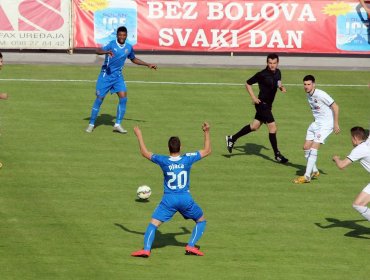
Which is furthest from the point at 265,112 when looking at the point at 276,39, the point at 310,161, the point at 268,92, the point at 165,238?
the point at 276,39

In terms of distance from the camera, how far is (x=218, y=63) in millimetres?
36844

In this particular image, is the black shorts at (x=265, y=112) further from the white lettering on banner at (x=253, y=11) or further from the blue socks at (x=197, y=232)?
the white lettering on banner at (x=253, y=11)

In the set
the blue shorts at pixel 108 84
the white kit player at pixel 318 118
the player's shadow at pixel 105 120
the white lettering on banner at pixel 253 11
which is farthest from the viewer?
the white lettering on banner at pixel 253 11

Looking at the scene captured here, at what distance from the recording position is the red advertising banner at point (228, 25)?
119 ft

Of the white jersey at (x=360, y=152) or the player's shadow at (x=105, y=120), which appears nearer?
the white jersey at (x=360, y=152)

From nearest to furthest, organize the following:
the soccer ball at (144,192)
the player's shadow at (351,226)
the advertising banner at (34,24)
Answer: the player's shadow at (351,226) < the soccer ball at (144,192) < the advertising banner at (34,24)

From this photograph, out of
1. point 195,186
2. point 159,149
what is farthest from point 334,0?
point 195,186

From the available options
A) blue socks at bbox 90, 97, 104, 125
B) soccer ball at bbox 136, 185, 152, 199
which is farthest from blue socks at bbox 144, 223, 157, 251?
blue socks at bbox 90, 97, 104, 125

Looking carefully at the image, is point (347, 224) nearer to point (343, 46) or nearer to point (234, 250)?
point (234, 250)

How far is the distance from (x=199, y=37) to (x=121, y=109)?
35.1 feet

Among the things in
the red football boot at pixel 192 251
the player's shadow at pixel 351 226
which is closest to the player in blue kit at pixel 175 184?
the red football boot at pixel 192 251

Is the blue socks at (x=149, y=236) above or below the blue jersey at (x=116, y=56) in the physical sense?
below

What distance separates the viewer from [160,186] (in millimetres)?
22641

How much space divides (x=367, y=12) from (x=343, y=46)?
156 cm
